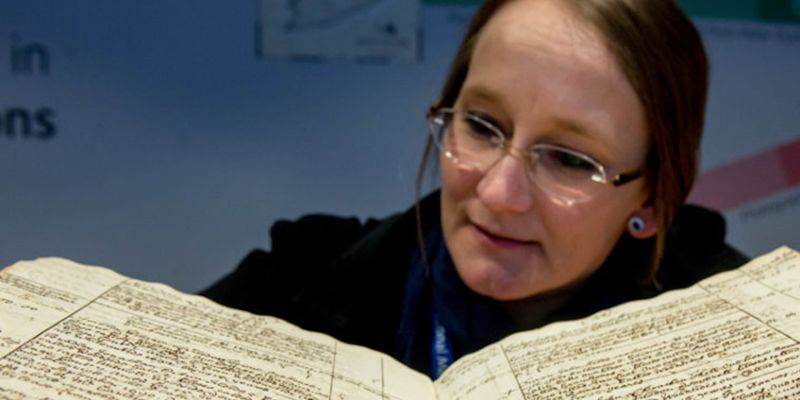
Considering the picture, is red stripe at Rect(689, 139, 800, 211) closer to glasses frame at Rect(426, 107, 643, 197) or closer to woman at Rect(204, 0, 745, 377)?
woman at Rect(204, 0, 745, 377)

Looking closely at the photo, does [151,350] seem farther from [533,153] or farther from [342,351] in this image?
[533,153]

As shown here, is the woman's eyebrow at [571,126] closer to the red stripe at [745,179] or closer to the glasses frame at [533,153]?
the glasses frame at [533,153]

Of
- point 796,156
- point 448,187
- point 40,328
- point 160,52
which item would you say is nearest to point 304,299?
point 448,187

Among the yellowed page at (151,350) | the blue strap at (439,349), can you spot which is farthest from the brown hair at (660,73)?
the yellowed page at (151,350)

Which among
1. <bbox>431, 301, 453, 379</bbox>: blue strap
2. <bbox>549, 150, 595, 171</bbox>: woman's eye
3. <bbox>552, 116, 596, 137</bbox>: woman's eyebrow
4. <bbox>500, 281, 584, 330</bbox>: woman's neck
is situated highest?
<bbox>552, 116, 596, 137</bbox>: woman's eyebrow

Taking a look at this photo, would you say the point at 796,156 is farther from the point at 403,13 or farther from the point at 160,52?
the point at 160,52

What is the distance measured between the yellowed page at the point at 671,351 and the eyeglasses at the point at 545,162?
164mm

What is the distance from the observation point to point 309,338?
620 mm

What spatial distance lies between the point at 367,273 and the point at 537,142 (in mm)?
307

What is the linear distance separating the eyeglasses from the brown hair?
0.17 ft

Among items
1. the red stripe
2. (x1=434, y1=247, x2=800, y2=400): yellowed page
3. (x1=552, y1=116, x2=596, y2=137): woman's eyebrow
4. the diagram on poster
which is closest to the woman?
(x1=552, y1=116, x2=596, y2=137): woman's eyebrow

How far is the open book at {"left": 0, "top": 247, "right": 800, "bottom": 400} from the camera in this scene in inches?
18.9

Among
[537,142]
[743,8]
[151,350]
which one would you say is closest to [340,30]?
[537,142]

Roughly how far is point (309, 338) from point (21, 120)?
0.86 m
